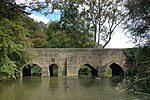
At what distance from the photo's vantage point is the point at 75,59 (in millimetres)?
44281

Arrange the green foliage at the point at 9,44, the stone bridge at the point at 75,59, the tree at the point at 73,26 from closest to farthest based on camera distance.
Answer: the green foliage at the point at 9,44 → the stone bridge at the point at 75,59 → the tree at the point at 73,26

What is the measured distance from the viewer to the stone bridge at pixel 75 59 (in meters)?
43.5

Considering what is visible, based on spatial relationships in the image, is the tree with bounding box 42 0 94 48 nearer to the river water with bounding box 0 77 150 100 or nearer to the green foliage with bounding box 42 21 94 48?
the green foliage with bounding box 42 21 94 48

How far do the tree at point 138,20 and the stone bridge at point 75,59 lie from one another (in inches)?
801

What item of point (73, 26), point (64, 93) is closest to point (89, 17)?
point (73, 26)

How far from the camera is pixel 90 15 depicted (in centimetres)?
4978

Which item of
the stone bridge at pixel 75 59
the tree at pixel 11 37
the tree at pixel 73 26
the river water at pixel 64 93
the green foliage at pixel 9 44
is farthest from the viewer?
the tree at pixel 73 26

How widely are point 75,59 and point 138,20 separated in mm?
22446

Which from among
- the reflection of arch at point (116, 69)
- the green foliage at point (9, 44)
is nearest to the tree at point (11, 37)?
the green foliage at point (9, 44)

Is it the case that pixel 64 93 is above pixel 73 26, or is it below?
below

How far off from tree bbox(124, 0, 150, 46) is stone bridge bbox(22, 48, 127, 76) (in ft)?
66.7

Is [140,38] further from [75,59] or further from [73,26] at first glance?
[73,26]

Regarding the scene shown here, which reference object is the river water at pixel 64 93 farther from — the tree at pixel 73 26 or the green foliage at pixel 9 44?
the tree at pixel 73 26

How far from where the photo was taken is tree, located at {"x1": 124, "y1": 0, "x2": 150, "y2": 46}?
68.9 ft
